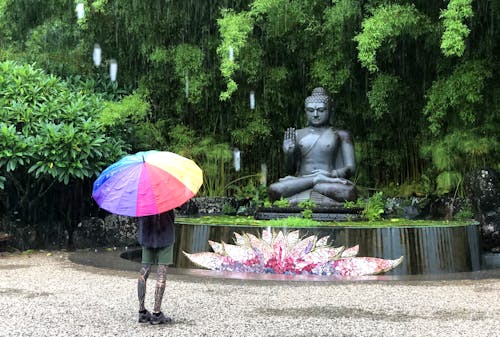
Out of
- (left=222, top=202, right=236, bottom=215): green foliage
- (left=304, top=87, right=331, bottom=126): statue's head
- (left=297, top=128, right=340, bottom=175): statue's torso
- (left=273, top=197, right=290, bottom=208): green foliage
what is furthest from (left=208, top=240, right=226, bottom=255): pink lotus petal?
(left=304, top=87, right=331, bottom=126): statue's head

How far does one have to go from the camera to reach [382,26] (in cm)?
841

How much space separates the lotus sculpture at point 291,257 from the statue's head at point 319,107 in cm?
262

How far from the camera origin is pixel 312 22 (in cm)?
977

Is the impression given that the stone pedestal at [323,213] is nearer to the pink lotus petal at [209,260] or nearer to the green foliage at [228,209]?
the pink lotus petal at [209,260]

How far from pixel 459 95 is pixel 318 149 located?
2103mm

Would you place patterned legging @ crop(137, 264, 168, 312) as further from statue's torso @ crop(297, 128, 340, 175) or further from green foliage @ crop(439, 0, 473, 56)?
statue's torso @ crop(297, 128, 340, 175)

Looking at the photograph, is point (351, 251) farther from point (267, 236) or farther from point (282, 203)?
point (282, 203)

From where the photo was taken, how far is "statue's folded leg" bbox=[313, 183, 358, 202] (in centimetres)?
888

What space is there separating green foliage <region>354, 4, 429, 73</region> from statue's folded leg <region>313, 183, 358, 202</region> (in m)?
1.58

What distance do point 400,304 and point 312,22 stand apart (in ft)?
18.2

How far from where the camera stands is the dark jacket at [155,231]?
184 inches

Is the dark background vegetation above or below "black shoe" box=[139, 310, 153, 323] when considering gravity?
above

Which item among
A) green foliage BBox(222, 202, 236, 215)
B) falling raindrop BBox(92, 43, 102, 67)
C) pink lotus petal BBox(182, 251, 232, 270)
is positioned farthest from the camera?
falling raindrop BBox(92, 43, 102, 67)

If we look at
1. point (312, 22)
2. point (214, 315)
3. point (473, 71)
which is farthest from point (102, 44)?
point (214, 315)
